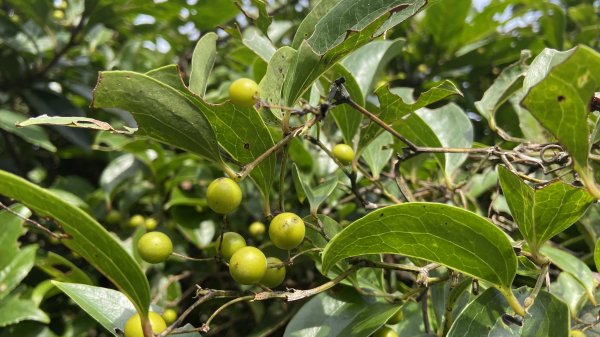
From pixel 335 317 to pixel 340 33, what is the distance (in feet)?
1.89

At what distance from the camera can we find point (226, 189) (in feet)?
3.15

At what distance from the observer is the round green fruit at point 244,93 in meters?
0.94

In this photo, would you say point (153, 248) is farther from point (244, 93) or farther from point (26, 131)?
point (26, 131)

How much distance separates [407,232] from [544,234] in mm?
251

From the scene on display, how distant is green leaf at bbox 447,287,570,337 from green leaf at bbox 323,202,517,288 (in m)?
0.05

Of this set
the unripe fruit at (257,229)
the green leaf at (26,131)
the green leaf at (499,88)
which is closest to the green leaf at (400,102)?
the green leaf at (499,88)

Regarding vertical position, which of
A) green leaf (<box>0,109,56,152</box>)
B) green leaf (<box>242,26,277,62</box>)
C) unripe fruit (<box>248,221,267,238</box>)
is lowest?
unripe fruit (<box>248,221,267,238</box>)

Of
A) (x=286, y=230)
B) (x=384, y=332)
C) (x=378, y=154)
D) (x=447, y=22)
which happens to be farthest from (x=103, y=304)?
(x=447, y=22)

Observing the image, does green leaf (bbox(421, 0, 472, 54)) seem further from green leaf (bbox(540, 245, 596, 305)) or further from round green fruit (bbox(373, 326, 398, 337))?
round green fruit (bbox(373, 326, 398, 337))

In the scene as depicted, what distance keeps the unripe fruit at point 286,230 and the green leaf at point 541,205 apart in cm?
35

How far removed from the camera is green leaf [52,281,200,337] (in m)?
1.03

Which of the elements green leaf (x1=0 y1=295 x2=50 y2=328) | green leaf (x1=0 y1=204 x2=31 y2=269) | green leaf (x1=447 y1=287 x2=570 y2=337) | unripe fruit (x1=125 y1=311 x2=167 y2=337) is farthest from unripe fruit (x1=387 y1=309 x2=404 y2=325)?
green leaf (x1=0 y1=204 x2=31 y2=269)

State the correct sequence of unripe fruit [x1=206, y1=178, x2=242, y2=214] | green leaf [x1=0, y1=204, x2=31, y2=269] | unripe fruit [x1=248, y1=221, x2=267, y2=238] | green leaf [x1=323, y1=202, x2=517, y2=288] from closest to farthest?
green leaf [x1=323, y1=202, x2=517, y2=288]
unripe fruit [x1=206, y1=178, x2=242, y2=214]
green leaf [x1=0, y1=204, x2=31, y2=269]
unripe fruit [x1=248, y1=221, x2=267, y2=238]

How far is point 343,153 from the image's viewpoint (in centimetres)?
132
